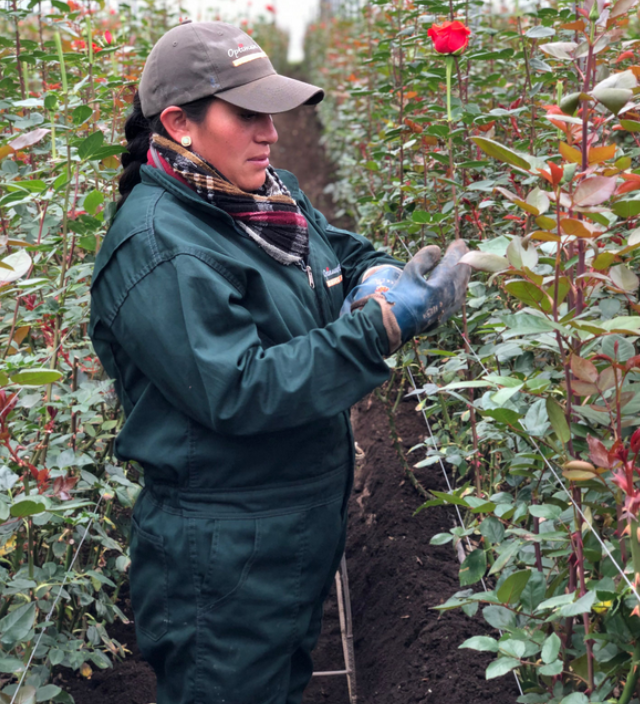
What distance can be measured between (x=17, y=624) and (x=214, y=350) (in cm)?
75

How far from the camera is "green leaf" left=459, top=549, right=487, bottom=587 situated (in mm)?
1377

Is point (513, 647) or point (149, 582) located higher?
point (513, 647)

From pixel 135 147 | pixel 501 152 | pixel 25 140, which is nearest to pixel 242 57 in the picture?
pixel 135 147

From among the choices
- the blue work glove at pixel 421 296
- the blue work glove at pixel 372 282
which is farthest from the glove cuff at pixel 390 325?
the blue work glove at pixel 372 282

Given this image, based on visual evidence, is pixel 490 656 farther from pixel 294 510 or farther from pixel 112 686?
pixel 112 686

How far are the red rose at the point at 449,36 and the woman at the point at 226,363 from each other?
33 centimetres

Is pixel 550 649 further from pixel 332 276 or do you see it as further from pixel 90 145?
pixel 90 145

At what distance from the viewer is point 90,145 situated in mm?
1598

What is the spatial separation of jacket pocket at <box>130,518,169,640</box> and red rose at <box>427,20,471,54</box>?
1251 mm

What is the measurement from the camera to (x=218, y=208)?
1528 millimetres

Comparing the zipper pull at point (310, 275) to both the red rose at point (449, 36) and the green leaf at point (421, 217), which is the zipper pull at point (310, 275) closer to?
the green leaf at point (421, 217)

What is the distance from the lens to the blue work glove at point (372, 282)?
170cm

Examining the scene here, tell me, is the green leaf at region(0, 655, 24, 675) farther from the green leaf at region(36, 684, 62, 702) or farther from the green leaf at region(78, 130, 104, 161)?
the green leaf at region(78, 130, 104, 161)

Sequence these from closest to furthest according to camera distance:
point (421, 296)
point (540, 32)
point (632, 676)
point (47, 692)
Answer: point (632, 676)
point (421, 296)
point (47, 692)
point (540, 32)
